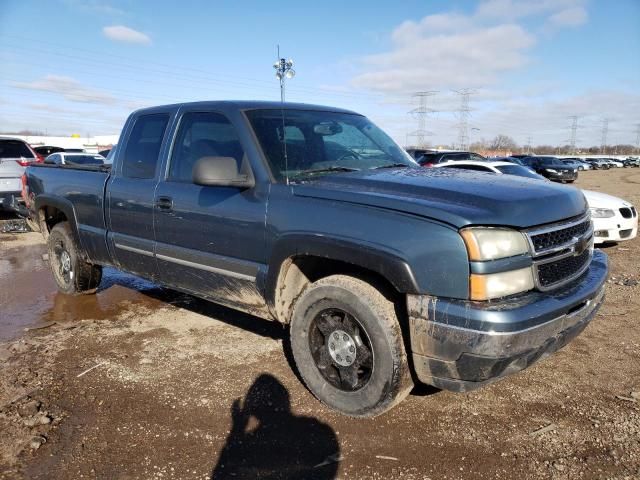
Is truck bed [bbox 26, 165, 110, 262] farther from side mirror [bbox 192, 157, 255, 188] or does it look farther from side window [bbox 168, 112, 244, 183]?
side mirror [bbox 192, 157, 255, 188]

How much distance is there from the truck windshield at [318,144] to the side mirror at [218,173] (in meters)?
0.24

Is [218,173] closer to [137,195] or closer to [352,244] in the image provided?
[352,244]

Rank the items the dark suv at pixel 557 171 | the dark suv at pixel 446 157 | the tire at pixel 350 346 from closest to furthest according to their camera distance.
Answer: the tire at pixel 350 346, the dark suv at pixel 446 157, the dark suv at pixel 557 171

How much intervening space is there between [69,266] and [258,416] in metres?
3.55

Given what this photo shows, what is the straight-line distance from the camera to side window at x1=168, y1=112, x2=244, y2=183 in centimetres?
367

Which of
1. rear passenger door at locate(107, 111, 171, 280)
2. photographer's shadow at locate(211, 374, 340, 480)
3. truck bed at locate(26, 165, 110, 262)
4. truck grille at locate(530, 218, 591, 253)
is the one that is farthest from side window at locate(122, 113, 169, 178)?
truck grille at locate(530, 218, 591, 253)

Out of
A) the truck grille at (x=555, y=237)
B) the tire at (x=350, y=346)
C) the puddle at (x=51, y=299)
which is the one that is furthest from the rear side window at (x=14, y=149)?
the truck grille at (x=555, y=237)

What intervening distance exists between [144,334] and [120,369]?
75 cm

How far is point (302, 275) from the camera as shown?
3.37 meters

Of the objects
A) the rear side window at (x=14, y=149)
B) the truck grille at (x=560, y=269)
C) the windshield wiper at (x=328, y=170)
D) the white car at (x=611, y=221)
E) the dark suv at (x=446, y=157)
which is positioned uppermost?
the rear side window at (x=14, y=149)

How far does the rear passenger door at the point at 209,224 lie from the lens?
339 centimetres

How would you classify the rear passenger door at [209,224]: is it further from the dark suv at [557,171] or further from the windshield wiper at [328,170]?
the dark suv at [557,171]

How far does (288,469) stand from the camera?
256 centimetres

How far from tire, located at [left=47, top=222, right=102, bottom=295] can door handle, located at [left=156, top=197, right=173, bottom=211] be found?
1.80 meters
